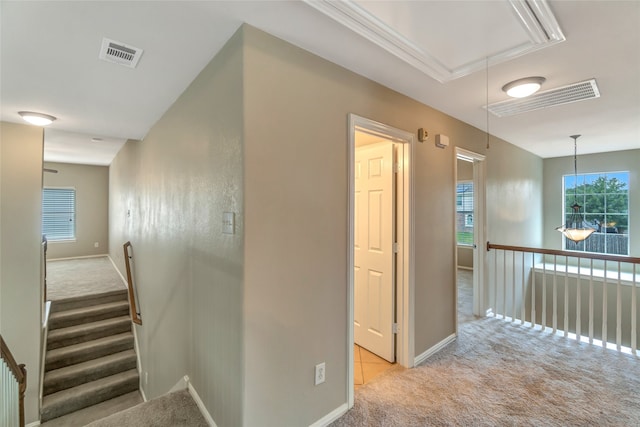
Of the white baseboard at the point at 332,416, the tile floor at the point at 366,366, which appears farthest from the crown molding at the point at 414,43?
the tile floor at the point at 366,366

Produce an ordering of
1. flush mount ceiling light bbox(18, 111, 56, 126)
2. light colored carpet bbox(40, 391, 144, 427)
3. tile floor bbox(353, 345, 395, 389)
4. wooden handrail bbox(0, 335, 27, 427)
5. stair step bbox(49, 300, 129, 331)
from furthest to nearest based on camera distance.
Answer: stair step bbox(49, 300, 129, 331) < light colored carpet bbox(40, 391, 144, 427) < flush mount ceiling light bbox(18, 111, 56, 126) < tile floor bbox(353, 345, 395, 389) < wooden handrail bbox(0, 335, 27, 427)

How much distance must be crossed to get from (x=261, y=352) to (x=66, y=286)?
5.68 m

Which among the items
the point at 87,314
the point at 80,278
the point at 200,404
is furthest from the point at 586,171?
the point at 80,278

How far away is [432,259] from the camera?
108 inches

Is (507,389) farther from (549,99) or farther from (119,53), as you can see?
(119,53)

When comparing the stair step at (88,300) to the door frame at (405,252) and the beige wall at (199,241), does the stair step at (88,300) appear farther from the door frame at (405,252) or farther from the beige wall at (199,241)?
the door frame at (405,252)

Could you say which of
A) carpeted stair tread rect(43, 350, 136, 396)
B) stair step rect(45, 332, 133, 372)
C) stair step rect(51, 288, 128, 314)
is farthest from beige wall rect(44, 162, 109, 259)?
carpeted stair tread rect(43, 350, 136, 396)

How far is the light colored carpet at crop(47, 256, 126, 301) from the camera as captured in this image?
491 centimetres

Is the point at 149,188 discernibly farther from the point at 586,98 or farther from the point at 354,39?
the point at 586,98

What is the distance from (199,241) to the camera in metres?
2.06

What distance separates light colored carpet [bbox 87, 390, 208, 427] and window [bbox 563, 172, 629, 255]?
698 cm

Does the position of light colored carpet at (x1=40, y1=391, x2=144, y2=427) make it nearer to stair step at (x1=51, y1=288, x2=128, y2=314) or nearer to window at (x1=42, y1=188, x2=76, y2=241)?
stair step at (x1=51, y1=288, x2=128, y2=314)

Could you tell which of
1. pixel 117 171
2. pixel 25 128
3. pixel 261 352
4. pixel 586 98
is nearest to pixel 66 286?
pixel 117 171

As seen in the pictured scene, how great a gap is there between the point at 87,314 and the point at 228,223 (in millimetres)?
4811
